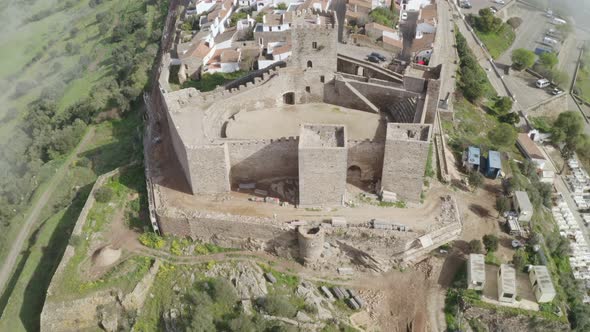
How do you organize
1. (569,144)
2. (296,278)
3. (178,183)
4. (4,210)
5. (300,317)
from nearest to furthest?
(300,317)
(296,278)
(178,183)
(4,210)
(569,144)

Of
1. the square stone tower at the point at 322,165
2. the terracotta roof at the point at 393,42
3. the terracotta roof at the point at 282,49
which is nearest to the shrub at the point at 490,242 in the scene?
the square stone tower at the point at 322,165

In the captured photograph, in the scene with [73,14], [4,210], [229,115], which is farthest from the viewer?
[73,14]

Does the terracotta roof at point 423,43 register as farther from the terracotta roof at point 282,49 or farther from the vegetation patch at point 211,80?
the vegetation patch at point 211,80

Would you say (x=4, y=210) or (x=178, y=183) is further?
(x=4, y=210)

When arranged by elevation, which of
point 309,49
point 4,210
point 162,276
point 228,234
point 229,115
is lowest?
point 4,210

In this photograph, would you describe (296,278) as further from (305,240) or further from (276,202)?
(276,202)

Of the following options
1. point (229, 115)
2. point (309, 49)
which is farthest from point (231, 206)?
point (309, 49)

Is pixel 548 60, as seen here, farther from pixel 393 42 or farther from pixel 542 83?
pixel 393 42
